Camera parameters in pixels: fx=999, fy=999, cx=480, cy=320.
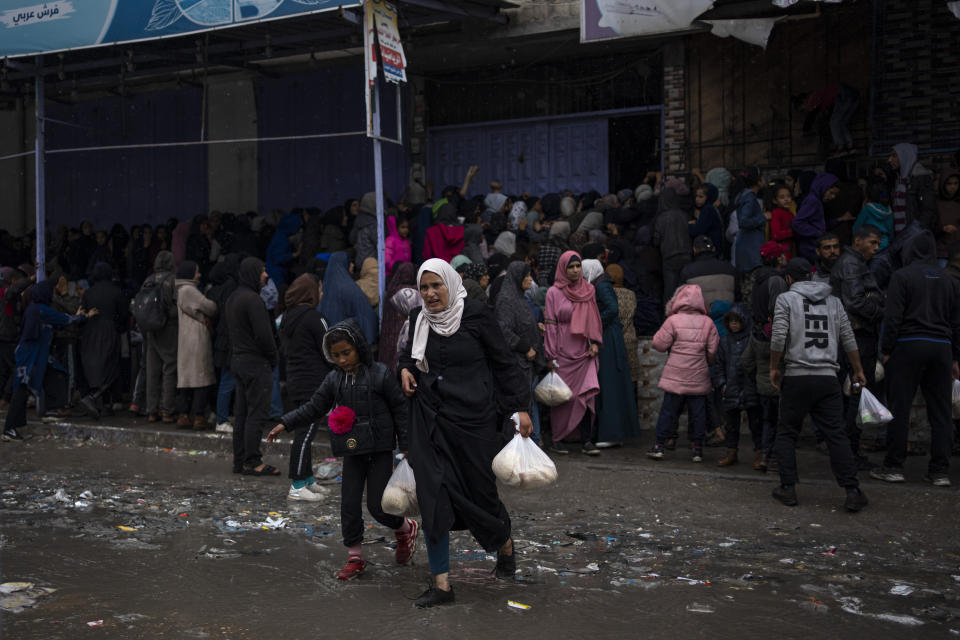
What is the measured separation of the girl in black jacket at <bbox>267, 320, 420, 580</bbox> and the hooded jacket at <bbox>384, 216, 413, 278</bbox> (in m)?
5.88

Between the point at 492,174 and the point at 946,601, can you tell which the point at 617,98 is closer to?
the point at 492,174

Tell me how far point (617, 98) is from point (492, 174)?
90.7 inches

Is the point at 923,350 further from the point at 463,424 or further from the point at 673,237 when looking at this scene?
the point at 463,424

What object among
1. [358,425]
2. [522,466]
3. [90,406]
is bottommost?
[90,406]

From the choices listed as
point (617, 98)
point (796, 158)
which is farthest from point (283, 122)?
point (796, 158)

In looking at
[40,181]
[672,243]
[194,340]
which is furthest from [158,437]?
[672,243]

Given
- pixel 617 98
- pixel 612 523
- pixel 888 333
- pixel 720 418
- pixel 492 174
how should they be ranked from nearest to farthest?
1. pixel 612 523
2. pixel 888 333
3. pixel 720 418
4. pixel 617 98
5. pixel 492 174

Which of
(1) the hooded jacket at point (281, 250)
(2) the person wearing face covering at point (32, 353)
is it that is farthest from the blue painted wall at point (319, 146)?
(2) the person wearing face covering at point (32, 353)

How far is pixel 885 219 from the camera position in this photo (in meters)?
10.9

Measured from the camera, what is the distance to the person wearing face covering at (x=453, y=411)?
5.03m

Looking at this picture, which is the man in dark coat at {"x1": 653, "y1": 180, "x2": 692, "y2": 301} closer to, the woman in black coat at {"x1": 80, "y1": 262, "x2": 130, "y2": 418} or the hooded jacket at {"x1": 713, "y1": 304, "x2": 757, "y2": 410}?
the hooded jacket at {"x1": 713, "y1": 304, "x2": 757, "y2": 410}

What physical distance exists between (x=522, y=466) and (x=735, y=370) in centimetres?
396

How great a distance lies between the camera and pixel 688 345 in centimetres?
895

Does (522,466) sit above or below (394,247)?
below
